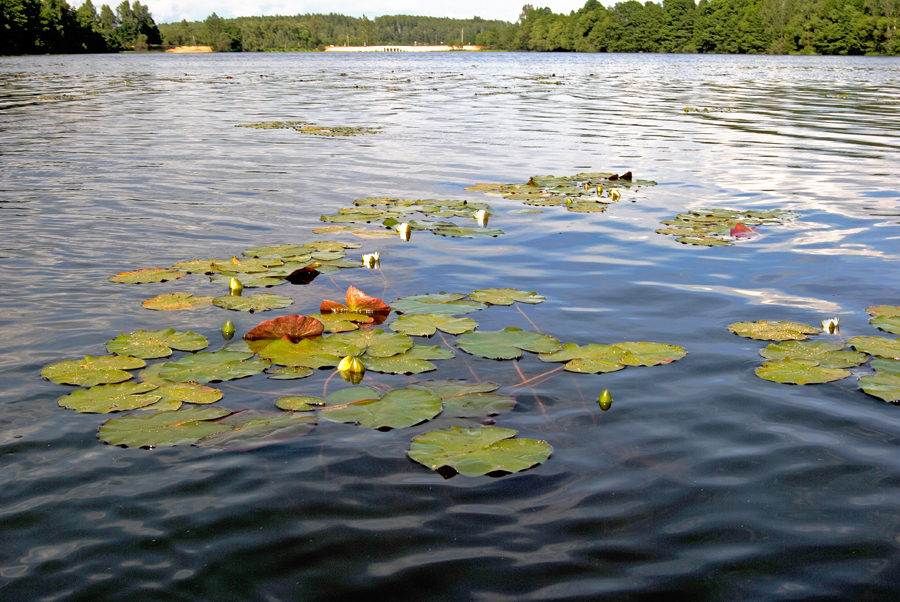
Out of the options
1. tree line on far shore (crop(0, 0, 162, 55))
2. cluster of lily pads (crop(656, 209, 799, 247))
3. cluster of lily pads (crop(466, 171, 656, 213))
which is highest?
tree line on far shore (crop(0, 0, 162, 55))

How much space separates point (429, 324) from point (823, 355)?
2529mm

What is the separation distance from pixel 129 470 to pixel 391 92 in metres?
30.5

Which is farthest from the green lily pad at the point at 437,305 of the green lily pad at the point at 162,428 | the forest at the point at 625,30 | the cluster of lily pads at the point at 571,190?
the forest at the point at 625,30

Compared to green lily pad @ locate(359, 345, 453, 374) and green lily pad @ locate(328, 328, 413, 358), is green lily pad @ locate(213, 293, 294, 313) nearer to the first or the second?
green lily pad @ locate(328, 328, 413, 358)

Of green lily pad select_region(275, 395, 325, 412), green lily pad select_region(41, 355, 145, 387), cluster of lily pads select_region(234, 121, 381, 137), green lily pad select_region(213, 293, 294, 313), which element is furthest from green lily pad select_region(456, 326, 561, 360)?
cluster of lily pads select_region(234, 121, 381, 137)

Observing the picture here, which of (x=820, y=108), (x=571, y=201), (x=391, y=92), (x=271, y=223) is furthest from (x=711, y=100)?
(x=271, y=223)

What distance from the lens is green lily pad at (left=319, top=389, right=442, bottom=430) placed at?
3.28 meters

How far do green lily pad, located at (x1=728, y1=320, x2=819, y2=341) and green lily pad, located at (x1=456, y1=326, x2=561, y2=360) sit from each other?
1385 mm

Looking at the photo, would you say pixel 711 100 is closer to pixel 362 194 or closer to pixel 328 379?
pixel 362 194

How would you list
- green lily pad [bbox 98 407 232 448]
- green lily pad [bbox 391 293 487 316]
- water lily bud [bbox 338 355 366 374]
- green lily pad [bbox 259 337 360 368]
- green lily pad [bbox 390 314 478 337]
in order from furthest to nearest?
1. green lily pad [bbox 391 293 487 316]
2. green lily pad [bbox 390 314 478 337]
3. green lily pad [bbox 259 337 360 368]
4. water lily bud [bbox 338 355 366 374]
5. green lily pad [bbox 98 407 232 448]

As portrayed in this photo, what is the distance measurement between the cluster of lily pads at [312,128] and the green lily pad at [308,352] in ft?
40.4

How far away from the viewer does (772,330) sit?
457cm

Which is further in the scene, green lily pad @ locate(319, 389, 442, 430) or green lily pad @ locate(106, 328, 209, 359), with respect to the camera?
green lily pad @ locate(106, 328, 209, 359)

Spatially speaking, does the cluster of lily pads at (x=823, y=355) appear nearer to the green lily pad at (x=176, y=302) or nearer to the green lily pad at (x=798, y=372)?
the green lily pad at (x=798, y=372)
